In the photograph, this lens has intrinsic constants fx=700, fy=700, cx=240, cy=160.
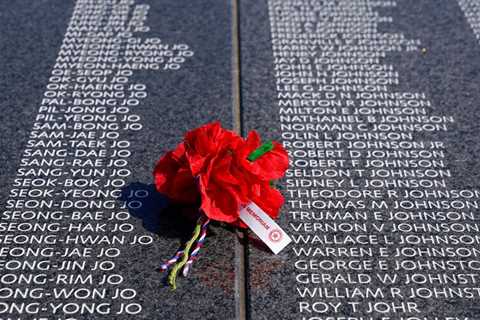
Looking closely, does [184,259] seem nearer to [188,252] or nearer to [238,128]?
[188,252]

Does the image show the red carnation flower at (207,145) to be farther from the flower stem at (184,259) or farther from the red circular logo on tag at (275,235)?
the red circular logo on tag at (275,235)

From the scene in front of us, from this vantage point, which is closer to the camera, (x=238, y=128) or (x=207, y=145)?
(x=207, y=145)

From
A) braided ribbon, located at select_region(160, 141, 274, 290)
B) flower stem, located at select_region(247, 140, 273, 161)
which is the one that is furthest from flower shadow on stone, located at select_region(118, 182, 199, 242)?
flower stem, located at select_region(247, 140, 273, 161)

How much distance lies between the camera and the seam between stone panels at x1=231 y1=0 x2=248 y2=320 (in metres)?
2.13

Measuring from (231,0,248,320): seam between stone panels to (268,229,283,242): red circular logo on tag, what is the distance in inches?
4.5

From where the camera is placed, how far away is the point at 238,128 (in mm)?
2838

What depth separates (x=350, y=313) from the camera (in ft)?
6.80

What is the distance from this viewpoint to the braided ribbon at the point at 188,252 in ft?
7.05

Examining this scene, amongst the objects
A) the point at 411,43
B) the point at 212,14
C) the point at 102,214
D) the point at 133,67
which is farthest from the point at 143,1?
the point at 102,214

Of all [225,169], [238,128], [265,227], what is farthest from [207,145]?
[238,128]

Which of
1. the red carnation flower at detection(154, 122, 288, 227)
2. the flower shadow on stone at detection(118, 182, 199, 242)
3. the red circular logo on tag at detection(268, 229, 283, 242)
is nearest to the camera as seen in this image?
the red carnation flower at detection(154, 122, 288, 227)

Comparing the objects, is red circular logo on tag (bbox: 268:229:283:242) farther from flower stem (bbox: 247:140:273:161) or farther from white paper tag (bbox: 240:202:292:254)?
flower stem (bbox: 247:140:273:161)

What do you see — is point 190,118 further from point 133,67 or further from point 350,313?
point 350,313

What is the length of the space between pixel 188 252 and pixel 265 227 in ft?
0.84
